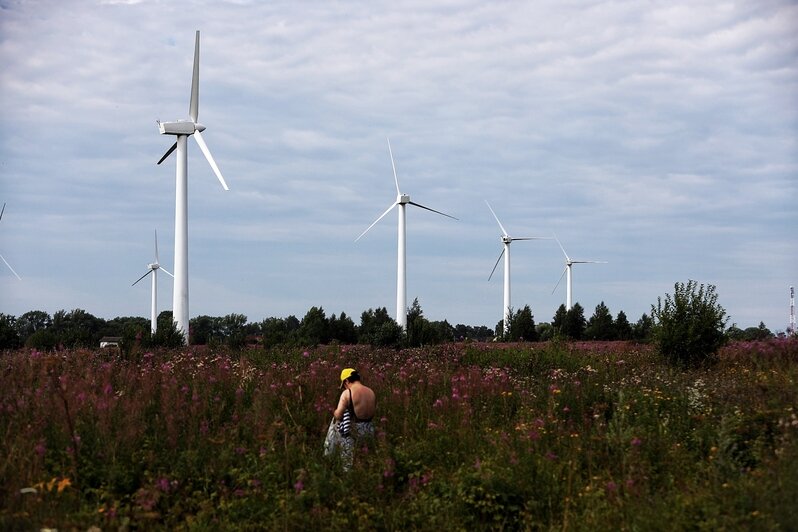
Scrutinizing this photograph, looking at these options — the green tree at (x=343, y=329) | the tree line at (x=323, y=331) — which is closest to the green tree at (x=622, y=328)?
the tree line at (x=323, y=331)

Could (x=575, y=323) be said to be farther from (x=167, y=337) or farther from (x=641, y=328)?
(x=167, y=337)

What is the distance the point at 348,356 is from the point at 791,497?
36.6 ft

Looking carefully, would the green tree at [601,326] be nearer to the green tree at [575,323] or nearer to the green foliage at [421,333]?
the green tree at [575,323]

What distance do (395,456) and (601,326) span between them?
44034 mm

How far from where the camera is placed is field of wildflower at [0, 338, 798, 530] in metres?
7.74

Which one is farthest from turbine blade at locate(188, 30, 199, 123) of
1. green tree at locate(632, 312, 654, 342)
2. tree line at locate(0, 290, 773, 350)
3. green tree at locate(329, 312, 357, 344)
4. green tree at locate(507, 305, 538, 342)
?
green tree at locate(632, 312, 654, 342)

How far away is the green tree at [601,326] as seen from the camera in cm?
5141

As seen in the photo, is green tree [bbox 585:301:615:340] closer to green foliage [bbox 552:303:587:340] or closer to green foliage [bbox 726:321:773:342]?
green foliage [bbox 552:303:587:340]

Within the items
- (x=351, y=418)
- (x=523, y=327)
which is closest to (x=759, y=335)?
(x=523, y=327)

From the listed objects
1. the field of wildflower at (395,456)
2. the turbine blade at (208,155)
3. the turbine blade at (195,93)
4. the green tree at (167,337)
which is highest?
the turbine blade at (195,93)

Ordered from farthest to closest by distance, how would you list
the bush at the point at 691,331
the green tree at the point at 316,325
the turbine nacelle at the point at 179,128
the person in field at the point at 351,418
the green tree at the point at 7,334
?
the green tree at the point at 316,325, the turbine nacelle at the point at 179,128, the green tree at the point at 7,334, the bush at the point at 691,331, the person in field at the point at 351,418

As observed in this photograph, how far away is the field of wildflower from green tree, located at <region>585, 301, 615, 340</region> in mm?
39431

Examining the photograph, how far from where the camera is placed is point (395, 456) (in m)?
9.49

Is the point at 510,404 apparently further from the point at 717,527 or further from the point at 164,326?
the point at 164,326
